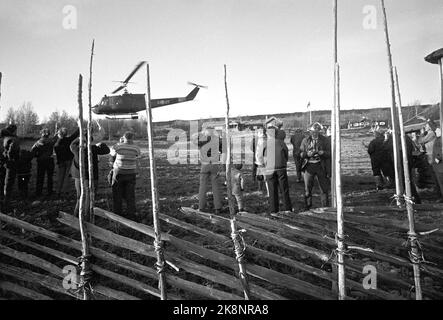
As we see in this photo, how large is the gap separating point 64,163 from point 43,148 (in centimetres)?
61

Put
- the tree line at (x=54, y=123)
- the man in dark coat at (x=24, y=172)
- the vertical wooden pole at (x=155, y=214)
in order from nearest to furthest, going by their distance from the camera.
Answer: the vertical wooden pole at (x=155, y=214) < the man in dark coat at (x=24, y=172) < the tree line at (x=54, y=123)

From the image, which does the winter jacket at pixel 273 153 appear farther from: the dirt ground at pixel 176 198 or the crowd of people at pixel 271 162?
the dirt ground at pixel 176 198

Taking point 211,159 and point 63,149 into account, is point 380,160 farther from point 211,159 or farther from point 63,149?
point 63,149

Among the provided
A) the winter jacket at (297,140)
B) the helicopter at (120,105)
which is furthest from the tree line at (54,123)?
the winter jacket at (297,140)

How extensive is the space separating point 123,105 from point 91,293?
17.5 metres

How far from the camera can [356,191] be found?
821cm

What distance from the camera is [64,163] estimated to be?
724 centimetres

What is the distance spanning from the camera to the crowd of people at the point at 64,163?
5523 mm

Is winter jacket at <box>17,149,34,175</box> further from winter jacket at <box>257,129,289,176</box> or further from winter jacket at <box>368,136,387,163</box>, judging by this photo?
winter jacket at <box>368,136,387,163</box>

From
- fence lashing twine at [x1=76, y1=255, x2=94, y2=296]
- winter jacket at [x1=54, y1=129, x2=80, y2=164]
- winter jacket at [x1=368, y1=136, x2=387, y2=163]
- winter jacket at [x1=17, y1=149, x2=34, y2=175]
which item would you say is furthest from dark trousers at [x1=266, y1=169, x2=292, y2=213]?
winter jacket at [x1=17, y1=149, x2=34, y2=175]
